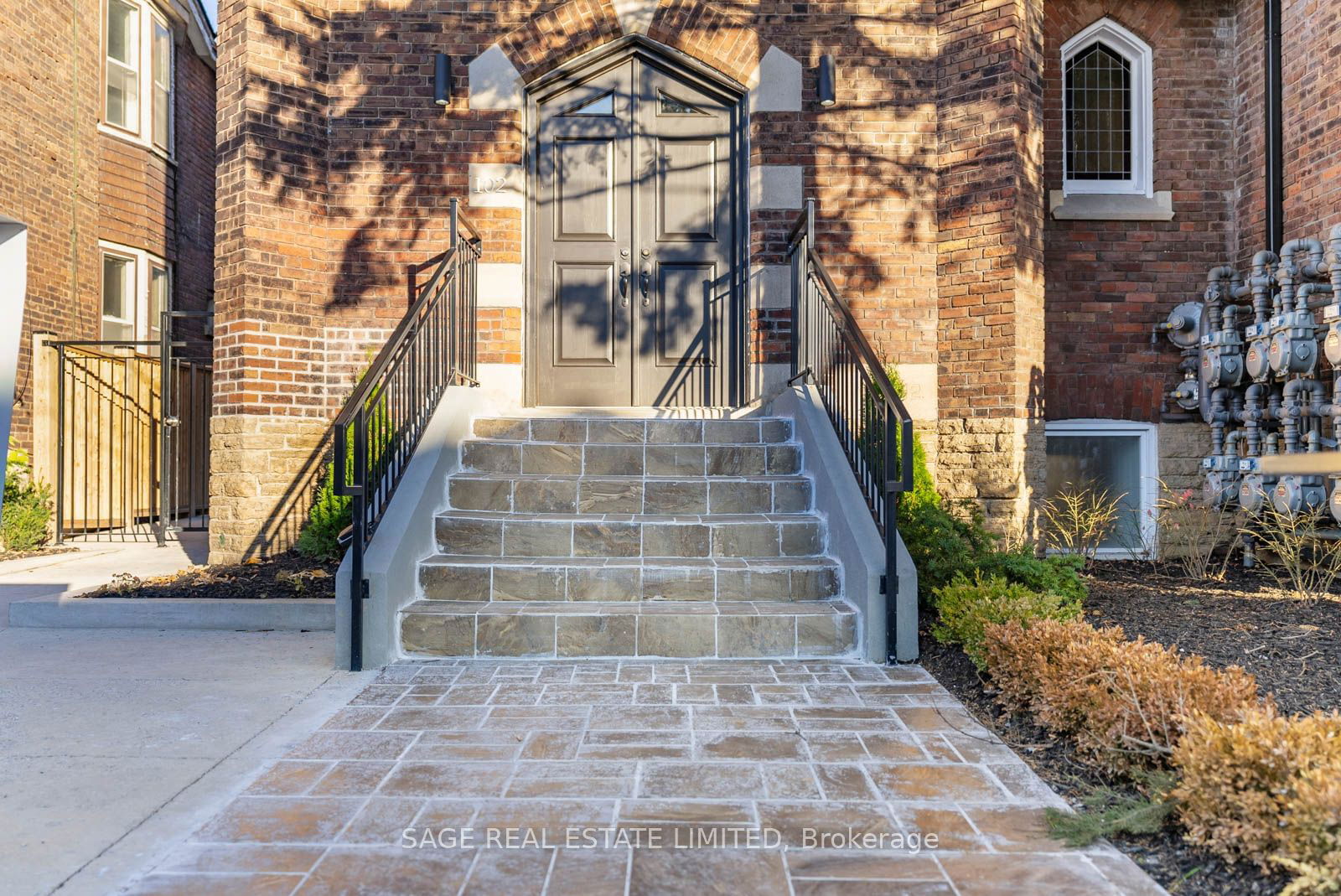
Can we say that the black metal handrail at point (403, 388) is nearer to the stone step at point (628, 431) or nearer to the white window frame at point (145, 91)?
the stone step at point (628, 431)

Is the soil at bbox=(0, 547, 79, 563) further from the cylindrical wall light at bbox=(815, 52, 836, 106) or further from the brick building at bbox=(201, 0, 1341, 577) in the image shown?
the cylindrical wall light at bbox=(815, 52, 836, 106)

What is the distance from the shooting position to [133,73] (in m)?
10.0

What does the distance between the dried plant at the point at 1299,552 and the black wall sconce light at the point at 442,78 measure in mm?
5973

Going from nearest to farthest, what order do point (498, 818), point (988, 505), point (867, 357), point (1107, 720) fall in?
point (498, 818) → point (1107, 720) → point (867, 357) → point (988, 505)

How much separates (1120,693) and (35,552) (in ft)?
27.2

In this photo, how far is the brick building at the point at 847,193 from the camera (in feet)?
19.9

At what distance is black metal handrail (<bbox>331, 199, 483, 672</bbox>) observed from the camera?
3.91 m

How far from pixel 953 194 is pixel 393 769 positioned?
5.43 metres

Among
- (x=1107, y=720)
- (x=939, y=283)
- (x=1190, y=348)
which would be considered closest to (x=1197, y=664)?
(x=1107, y=720)

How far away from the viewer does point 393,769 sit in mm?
2699

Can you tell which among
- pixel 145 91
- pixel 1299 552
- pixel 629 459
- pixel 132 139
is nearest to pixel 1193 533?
pixel 1299 552

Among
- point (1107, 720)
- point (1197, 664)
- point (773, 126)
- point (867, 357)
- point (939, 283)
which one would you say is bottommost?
point (1107, 720)

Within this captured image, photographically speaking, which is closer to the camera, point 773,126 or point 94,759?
point 94,759

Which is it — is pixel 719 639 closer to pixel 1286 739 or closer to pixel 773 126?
pixel 1286 739
